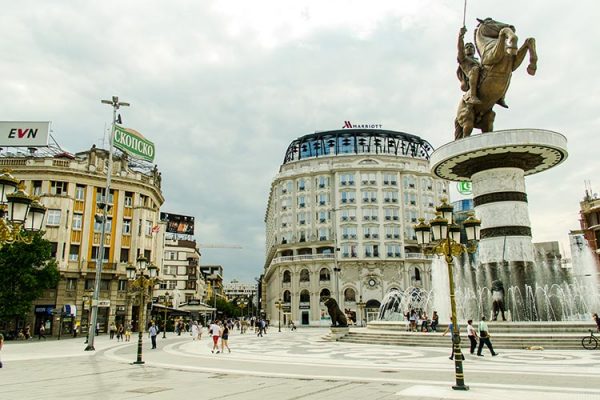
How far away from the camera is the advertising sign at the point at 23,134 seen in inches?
1901

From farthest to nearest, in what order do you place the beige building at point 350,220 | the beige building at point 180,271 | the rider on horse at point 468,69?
the beige building at point 180,271 → the beige building at point 350,220 → the rider on horse at point 468,69

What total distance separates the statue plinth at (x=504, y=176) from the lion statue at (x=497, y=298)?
1977 millimetres

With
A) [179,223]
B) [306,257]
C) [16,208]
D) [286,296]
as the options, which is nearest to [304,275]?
[306,257]

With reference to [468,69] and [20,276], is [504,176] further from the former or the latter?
[20,276]

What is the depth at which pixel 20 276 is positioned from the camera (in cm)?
3728

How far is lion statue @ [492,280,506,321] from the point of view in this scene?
976 inches

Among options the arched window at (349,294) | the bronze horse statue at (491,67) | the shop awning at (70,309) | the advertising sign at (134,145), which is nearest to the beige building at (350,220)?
the arched window at (349,294)

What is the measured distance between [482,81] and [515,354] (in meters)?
17.6

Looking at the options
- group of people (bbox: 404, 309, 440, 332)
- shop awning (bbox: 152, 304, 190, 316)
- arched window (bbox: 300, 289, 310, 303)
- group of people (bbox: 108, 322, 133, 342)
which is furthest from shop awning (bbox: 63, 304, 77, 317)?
arched window (bbox: 300, 289, 310, 303)

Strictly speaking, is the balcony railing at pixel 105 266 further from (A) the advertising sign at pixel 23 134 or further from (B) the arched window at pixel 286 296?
(B) the arched window at pixel 286 296

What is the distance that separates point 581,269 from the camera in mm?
44250

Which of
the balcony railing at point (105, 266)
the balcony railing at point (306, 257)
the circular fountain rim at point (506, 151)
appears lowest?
the balcony railing at point (105, 266)

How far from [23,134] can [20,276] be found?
19.0 m

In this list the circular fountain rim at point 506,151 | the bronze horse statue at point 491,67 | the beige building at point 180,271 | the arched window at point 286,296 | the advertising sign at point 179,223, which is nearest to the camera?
the circular fountain rim at point 506,151
